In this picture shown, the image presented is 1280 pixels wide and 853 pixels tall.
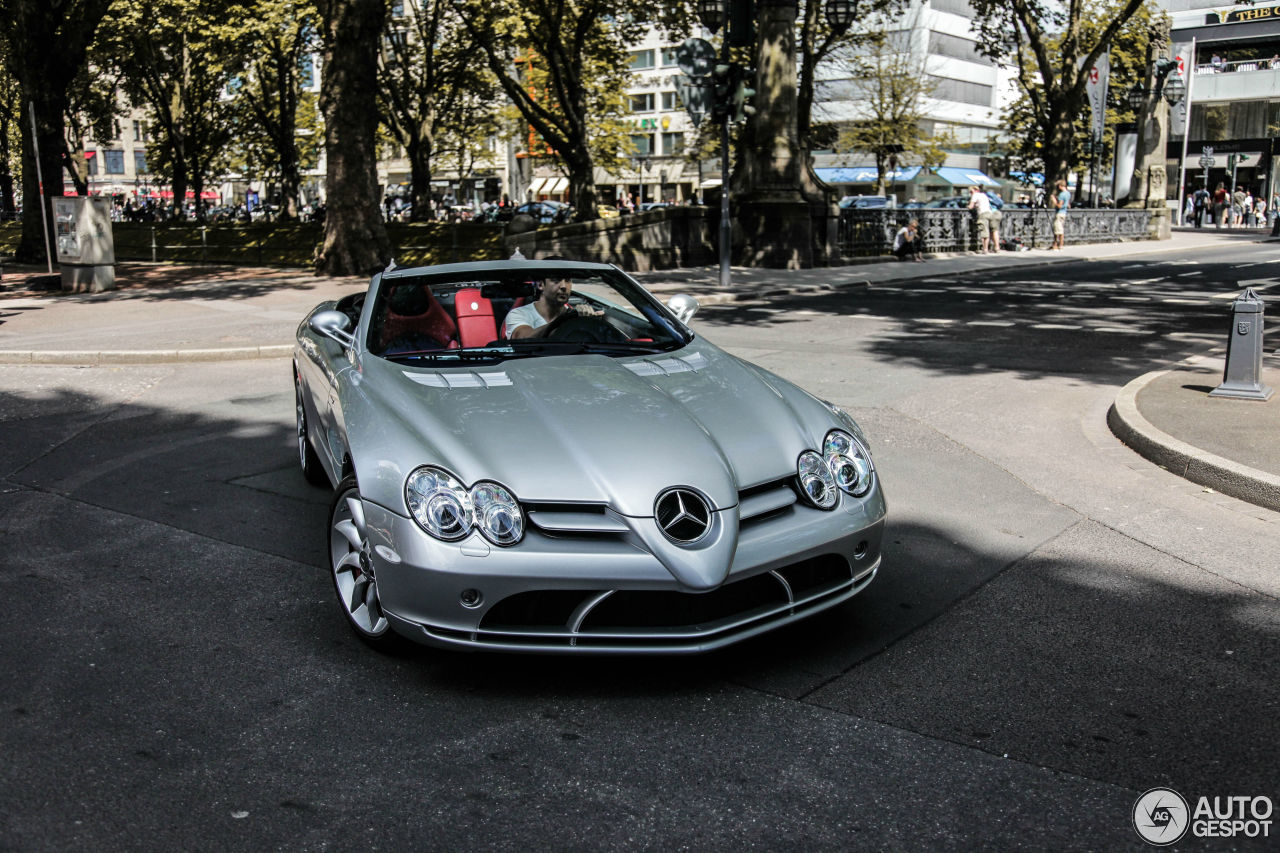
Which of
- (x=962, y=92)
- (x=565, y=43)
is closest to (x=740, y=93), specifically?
(x=565, y=43)

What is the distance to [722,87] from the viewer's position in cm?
1891

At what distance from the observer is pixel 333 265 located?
2312 centimetres

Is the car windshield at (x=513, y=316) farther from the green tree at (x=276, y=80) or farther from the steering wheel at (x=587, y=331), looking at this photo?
Answer: the green tree at (x=276, y=80)

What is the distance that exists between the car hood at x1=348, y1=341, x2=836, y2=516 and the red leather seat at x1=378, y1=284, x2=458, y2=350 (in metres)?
0.32

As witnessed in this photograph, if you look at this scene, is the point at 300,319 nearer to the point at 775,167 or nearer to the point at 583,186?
the point at 775,167

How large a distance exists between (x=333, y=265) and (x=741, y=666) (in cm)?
2054

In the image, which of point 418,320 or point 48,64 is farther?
point 48,64

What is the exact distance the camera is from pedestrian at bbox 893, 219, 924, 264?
29016 mm

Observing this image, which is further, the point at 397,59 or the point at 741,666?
the point at 397,59

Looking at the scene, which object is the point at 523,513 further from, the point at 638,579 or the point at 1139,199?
the point at 1139,199

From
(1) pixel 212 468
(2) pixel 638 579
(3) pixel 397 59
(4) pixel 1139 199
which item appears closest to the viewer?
(2) pixel 638 579

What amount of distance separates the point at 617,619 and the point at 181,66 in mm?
45527

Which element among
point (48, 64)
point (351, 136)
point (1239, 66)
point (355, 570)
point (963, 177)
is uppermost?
point (1239, 66)

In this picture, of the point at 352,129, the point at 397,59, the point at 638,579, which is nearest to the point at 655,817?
the point at 638,579
